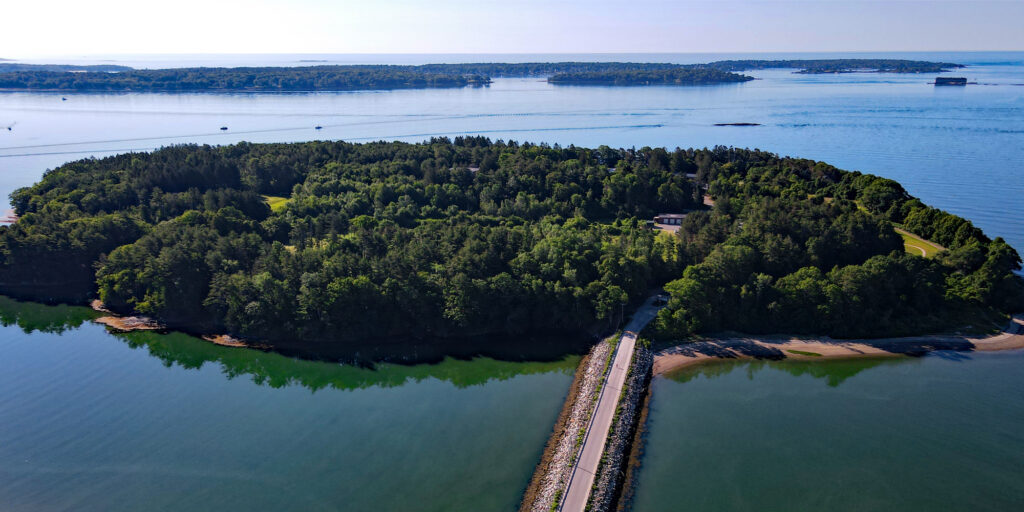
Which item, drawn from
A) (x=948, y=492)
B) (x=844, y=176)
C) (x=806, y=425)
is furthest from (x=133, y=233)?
(x=844, y=176)

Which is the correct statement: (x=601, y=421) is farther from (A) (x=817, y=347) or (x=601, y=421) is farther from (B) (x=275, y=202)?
(B) (x=275, y=202)

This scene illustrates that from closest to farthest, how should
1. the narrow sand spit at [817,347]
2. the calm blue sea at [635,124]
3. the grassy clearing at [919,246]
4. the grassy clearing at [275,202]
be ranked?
1. the narrow sand spit at [817,347]
2. the grassy clearing at [919,246]
3. the grassy clearing at [275,202]
4. the calm blue sea at [635,124]

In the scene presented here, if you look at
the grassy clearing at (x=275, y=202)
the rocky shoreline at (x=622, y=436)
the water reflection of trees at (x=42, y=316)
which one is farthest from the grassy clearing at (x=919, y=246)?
the water reflection of trees at (x=42, y=316)

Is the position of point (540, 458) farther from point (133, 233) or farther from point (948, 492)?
point (133, 233)

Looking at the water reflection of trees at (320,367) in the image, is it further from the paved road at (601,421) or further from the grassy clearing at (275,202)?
the grassy clearing at (275,202)

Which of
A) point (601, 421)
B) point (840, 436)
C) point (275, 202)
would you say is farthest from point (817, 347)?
point (275, 202)
